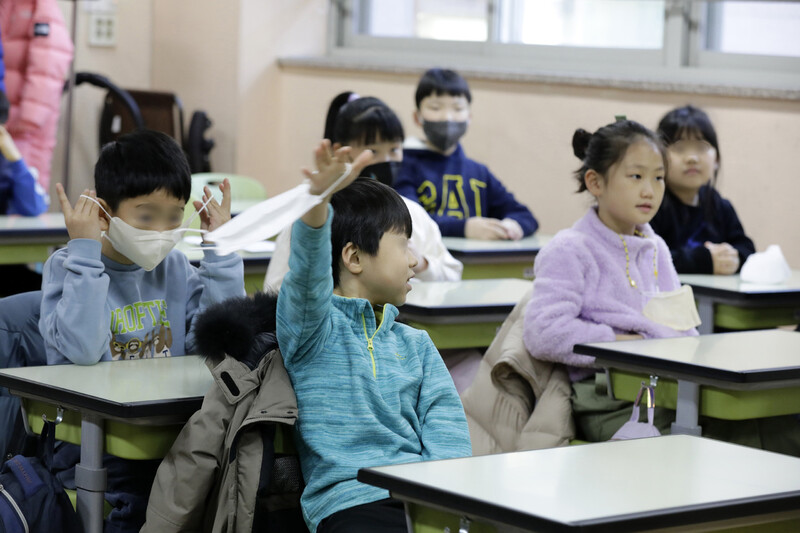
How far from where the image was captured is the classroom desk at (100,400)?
1.98 m

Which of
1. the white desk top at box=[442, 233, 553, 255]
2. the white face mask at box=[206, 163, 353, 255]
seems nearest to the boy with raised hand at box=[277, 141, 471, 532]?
the white face mask at box=[206, 163, 353, 255]

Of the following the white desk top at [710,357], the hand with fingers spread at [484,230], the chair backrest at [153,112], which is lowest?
the white desk top at [710,357]

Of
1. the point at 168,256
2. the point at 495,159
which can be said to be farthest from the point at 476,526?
the point at 495,159

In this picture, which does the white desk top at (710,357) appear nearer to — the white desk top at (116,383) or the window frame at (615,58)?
the white desk top at (116,383)

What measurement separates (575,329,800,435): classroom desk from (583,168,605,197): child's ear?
0.56 meters

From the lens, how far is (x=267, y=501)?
6.89 ft

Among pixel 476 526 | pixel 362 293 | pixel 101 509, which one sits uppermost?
pixel 362 293

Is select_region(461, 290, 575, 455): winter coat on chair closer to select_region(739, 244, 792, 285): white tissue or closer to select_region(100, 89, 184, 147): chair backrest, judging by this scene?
select_region(739, 244, 792, 285): white tissue

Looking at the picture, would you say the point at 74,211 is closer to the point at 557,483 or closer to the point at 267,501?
the point at 267,501

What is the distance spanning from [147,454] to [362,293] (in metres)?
0.48

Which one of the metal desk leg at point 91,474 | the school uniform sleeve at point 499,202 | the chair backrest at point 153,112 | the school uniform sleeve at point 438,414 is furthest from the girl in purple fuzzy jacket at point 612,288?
the chair backrest at point 153,112

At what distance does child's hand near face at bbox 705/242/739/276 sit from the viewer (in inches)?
153

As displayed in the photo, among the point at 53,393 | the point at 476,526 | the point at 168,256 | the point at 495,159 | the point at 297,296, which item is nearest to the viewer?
the point at 476,526

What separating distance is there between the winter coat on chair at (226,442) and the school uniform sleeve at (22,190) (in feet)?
8.79
